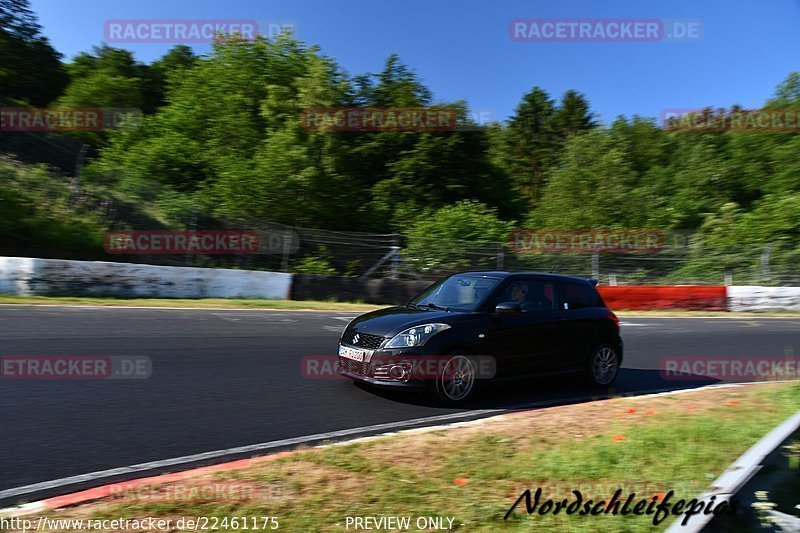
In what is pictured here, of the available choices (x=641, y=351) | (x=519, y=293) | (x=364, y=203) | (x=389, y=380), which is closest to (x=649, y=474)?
(x=389, y=380)

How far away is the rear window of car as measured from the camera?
848cm

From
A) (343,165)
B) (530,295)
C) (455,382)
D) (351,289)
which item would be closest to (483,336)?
(455,382)

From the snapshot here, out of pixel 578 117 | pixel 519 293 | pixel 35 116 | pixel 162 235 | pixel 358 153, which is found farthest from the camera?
pixel 578 117

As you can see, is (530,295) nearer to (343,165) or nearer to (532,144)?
(343,165)

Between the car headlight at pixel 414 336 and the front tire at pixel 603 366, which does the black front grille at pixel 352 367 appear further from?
the front tire at pixel 603 366

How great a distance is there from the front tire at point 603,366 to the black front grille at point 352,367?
3.18m

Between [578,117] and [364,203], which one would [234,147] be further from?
[578,117]

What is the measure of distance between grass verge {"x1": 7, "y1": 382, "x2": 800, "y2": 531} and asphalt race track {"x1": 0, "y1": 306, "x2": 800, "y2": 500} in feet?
3.05

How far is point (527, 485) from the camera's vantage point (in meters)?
4.47

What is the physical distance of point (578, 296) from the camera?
28.5 feet

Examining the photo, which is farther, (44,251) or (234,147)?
(234,147)

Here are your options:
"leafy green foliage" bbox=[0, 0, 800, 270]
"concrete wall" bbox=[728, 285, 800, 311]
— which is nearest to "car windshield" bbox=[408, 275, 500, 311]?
"leafy green foliage" bbox=[0, 0, 800, 270]

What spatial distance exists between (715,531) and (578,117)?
211 ft

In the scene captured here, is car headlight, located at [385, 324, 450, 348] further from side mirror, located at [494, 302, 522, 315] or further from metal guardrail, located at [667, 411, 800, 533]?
metal guardrail, located at [667, 411, 800, 533]
